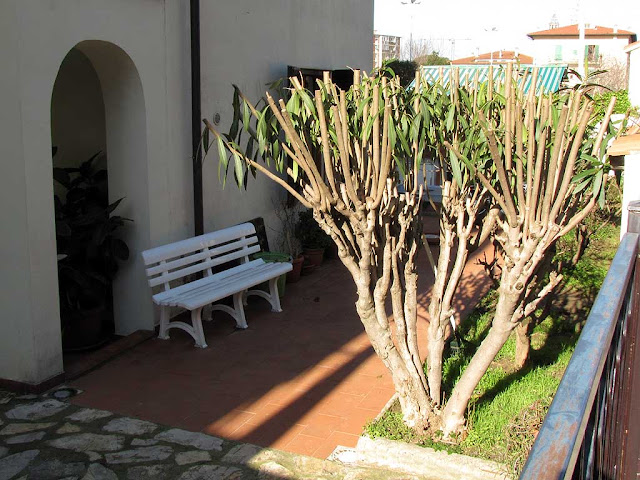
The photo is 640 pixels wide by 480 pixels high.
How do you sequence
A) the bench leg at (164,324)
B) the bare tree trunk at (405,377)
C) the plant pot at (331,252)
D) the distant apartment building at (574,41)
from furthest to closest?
the distant apartment building at (574,41) < the plant pot at (331,252) < the bench leg at (164,324) < the bare tree trunk at (405,377)

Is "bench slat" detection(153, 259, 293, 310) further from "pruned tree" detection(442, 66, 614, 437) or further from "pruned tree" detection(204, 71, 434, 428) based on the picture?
"pruned tree" detection(442, 66, 614, 437)

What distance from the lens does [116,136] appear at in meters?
6.54

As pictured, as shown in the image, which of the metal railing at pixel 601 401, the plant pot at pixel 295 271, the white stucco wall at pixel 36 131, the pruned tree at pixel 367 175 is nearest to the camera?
the metal railing at pixel 601 401

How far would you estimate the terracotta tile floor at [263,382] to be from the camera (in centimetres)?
491

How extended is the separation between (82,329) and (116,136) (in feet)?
5.86

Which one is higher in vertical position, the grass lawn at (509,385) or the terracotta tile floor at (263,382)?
the grass lawn at (509,385)

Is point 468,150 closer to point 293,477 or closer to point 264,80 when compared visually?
point 293,477

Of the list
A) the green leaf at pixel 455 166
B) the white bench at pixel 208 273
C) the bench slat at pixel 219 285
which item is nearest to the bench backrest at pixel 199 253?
the white bench at pixel 208 273

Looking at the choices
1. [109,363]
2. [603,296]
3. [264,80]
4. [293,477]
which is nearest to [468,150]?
[293,477]

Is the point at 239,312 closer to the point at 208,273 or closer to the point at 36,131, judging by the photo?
the point at 208,273

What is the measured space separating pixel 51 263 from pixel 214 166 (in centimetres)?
255

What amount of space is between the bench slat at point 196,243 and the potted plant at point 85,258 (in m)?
0.29

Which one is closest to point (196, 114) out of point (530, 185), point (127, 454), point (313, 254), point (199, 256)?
point (199, 256)

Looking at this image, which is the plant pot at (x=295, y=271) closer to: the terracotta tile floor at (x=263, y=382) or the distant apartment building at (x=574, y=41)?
the terracotta tile floor at (x=263, y=382)
